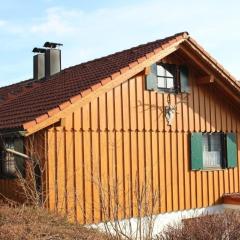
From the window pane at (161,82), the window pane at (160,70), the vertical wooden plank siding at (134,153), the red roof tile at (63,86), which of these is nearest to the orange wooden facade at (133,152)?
the vertical wooden plank siding at (134,153)

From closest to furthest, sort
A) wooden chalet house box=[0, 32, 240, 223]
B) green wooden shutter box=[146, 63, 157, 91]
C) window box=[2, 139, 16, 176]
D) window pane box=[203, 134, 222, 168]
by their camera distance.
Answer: wooden chalet house box=[0, 32, 240, 223] → window box=[2, 139, 16, 176] → green wooden shutter box=[146, 63, 157, 91] → window pane box=[203, 134, 222, 168]

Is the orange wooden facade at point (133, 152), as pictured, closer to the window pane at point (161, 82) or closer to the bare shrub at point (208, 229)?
the window pane at point (161, 82)

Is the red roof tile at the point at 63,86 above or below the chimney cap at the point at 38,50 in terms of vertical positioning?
below

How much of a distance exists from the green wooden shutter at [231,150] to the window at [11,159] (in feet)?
21.4

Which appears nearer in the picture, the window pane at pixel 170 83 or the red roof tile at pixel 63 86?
the red roof tile at pixel 63 86

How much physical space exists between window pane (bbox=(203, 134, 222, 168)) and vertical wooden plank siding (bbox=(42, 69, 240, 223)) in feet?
0.83

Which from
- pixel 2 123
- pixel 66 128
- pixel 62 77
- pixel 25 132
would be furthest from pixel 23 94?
pixel 25 132

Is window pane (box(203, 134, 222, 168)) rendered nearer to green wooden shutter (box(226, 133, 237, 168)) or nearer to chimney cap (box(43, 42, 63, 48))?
green wooden shutter (box(226, 133, 237, 168))

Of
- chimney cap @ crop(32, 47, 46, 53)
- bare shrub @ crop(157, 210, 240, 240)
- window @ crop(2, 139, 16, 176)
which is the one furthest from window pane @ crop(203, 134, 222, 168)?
chimney cap @ crop(32, 47, 46, 53)

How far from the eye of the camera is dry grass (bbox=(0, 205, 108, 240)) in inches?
317

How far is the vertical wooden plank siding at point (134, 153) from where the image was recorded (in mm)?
11508

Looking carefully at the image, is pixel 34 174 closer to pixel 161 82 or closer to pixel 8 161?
pixel 8 161

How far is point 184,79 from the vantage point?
47.1 ft

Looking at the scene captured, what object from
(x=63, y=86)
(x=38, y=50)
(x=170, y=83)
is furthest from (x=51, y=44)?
(x=170, y=83)
